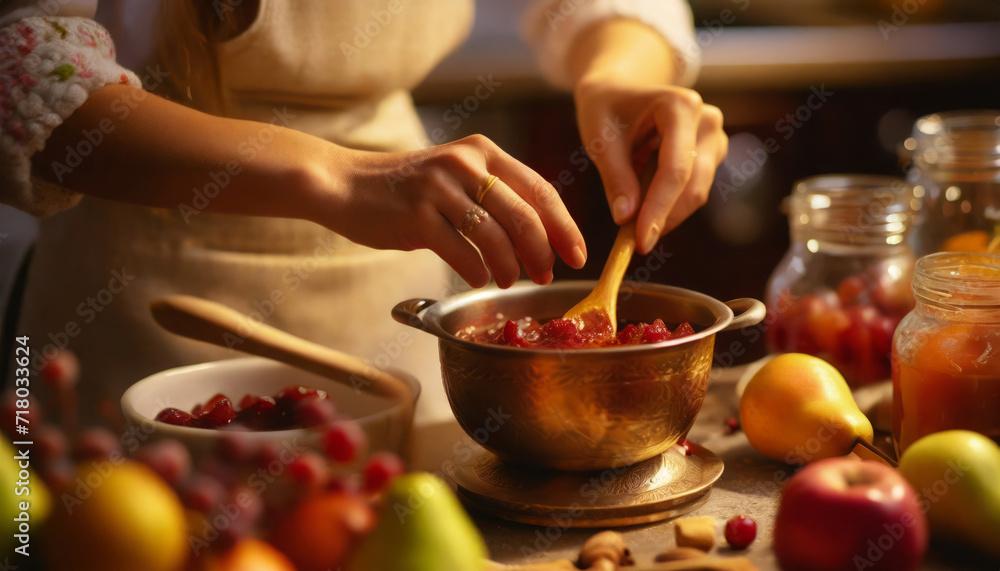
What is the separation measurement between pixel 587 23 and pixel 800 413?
32.7 inches

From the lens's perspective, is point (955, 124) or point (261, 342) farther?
point (955, 124)

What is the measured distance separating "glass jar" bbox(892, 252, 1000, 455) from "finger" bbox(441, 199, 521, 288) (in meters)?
0.42

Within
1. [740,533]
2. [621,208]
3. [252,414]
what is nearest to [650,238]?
[621,208]

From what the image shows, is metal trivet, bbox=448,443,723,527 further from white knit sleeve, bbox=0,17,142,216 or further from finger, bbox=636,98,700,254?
white knit sleeve, bbox=0,17,142,216

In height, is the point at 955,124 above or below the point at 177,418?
above

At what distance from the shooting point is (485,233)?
2.56 feet

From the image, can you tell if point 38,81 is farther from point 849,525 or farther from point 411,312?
point 849,525

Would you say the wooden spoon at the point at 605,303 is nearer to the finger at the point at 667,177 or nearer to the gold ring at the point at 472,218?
the finger at the point at 667,177

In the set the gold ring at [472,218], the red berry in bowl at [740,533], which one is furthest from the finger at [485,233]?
the red berry in bowl at [740,533]

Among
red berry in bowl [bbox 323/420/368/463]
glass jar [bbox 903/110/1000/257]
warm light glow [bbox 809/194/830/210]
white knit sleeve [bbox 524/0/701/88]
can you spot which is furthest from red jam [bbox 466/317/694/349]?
white knit sleeve [bbox 524/0/701/88]

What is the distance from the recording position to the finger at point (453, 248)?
780 mm

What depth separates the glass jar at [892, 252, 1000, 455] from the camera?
79 centimetres

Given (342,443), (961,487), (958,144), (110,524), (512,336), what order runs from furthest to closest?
1. (958,144)
2. (512,336)
3. (961,487)
4. (342,443)
5. (110,524)

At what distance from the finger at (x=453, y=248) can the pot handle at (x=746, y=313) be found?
243mm
